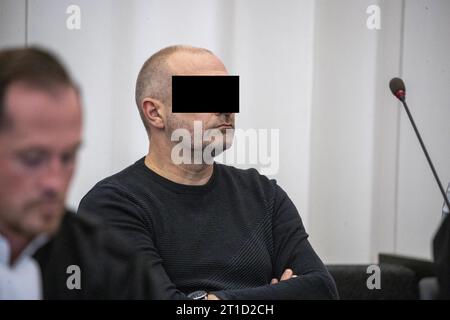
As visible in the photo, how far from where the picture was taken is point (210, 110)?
103 centimetres

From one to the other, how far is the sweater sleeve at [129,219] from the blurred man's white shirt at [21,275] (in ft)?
0.71

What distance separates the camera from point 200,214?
114cm

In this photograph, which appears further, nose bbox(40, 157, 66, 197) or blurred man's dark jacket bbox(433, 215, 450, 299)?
blurred man's dark jacket bbox(433, 215, 450, 299)

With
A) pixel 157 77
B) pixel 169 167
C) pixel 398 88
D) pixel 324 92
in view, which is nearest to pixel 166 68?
Answer: pixel 157 77

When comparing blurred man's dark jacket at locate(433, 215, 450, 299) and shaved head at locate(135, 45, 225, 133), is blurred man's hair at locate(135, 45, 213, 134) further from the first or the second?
blurred man's dark jacket at locate(433, 215, 450, 299)

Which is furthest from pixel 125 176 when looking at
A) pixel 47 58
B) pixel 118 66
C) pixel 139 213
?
pixel 47 58

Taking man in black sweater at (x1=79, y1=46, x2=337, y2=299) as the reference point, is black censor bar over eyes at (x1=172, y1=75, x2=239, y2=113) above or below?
above

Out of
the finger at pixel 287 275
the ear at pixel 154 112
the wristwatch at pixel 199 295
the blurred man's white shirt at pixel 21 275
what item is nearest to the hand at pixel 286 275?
the finger at pixel 287 275

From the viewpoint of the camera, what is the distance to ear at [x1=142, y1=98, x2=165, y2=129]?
108 cm

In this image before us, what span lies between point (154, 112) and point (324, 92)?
1.11 feet

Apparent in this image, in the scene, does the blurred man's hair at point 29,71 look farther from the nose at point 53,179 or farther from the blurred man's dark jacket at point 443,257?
the blurred man's dark jacket at point 443,257

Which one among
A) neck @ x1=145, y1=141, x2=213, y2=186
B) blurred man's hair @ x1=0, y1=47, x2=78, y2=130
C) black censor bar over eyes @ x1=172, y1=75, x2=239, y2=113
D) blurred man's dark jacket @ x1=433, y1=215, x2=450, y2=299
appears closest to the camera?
blurred man's hair @ x1=0, y1=47, x2=78, y2=130

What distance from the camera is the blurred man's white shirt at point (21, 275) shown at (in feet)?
2.53

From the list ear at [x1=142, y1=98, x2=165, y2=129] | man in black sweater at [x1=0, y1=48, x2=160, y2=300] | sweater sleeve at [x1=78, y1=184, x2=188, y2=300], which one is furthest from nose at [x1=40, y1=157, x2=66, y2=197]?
ear at [x1=142, y1=98, x2=165, y2=129]
